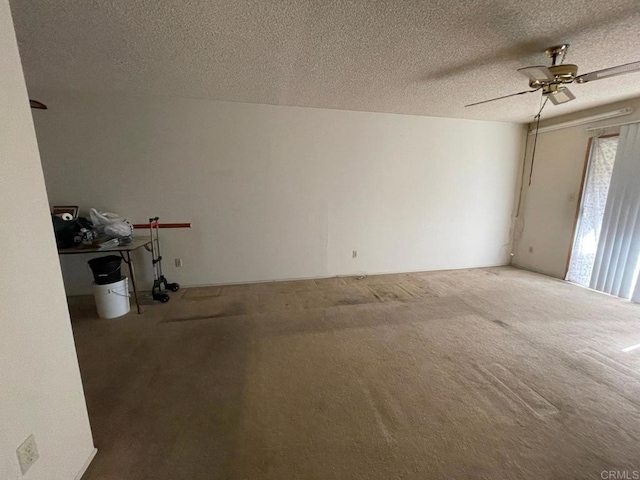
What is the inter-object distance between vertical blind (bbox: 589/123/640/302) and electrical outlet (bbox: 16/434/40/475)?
5329mm

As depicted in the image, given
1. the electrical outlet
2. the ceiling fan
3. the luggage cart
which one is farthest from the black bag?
the ceiling fan

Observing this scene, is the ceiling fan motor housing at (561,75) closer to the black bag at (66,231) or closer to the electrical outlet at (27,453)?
the electrical outlet at (27,453)

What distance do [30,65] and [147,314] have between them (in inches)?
98.3

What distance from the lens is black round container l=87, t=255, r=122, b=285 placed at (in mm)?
2697

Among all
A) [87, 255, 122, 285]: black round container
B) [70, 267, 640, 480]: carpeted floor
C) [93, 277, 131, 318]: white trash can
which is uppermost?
[87, 255, 122, 285]: black round container

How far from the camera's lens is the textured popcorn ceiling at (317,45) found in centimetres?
161

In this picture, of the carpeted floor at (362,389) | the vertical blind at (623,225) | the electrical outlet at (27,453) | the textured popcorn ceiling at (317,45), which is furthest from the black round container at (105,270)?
the vertical blind at (623,225)

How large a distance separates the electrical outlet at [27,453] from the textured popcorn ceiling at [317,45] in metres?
2.23

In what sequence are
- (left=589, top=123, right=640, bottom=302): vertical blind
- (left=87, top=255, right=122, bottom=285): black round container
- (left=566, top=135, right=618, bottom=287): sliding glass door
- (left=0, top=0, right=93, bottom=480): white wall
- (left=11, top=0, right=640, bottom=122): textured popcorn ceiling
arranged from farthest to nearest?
(left=566, top=135, right=618, bottom=287): sliding glass door, (left=589, top=123, right=640, bottom=302): vertical blind, (left=87, top=255, right=122, bottom=285): black round container, (left=11, top=0, right=640, bottom=122): textured popcorn ceiling, (left=0, top=0, right=93, bottom=480): white wall

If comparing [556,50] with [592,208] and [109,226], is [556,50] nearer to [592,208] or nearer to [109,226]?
[592,208]

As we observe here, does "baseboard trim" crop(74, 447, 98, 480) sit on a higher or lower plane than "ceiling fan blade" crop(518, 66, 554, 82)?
lower

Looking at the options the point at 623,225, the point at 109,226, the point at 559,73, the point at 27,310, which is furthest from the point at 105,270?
the point at 623,225

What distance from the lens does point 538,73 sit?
199 cm

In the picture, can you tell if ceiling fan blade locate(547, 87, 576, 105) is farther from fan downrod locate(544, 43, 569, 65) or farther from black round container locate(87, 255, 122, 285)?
black round container locate(87, 255, 122, 285)
